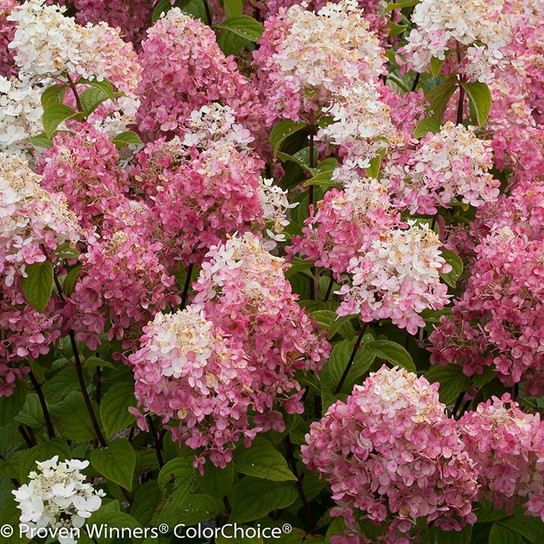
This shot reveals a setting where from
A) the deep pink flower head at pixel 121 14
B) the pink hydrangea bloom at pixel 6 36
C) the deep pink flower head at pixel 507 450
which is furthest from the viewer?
the deep pink flower head at pixel 121 14

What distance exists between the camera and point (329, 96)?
293 cm

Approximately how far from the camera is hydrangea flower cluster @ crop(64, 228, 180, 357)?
2373 mm

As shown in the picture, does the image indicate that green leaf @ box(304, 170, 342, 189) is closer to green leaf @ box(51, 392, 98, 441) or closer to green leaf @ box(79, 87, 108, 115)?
green leaf @ box(79, 87, 108, 115)

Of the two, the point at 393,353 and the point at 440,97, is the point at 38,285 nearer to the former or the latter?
the point at 393,353

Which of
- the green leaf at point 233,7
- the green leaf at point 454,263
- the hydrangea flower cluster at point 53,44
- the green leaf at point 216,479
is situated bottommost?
the green leaf at point 216,479

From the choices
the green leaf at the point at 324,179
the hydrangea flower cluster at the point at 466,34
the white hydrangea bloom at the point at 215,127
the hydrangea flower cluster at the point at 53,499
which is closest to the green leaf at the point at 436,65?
the hydrangea flower cluster at the point at 466,34

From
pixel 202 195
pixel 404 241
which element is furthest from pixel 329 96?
pixel 404 241

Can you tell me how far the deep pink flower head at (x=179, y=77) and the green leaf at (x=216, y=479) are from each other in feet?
3.67

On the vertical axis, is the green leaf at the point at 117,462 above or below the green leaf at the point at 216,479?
below

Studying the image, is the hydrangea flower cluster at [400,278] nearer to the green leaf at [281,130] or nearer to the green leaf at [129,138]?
the green leaf at [281,130]

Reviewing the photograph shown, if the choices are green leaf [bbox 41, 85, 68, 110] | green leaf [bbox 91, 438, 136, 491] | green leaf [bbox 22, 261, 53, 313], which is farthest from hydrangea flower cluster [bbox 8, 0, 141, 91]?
green leaf [bbox 91, 438, 136, 491]

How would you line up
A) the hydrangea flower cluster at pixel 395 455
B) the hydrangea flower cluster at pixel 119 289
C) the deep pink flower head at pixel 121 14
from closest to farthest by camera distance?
the hydrangea flower cluster at pixel 395 455 → the hydrangea flower cluster at pixel 119 289 → the deep pink flower head at pixel 121 14

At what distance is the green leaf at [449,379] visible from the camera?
2.58m

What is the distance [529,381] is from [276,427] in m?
0.68
